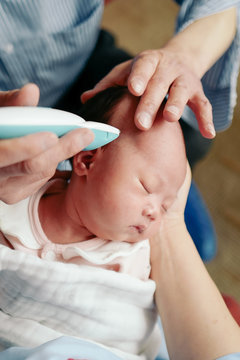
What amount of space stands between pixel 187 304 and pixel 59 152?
44cm

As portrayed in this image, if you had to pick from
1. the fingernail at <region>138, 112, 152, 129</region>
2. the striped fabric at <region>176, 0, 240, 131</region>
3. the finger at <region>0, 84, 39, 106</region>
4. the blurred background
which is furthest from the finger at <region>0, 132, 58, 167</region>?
the blurred background

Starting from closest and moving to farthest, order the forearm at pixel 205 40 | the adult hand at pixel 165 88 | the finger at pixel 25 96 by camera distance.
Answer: the finger at pixel 25 96
the adult hand at pixel 165 88
the forearm at pixel 205 40

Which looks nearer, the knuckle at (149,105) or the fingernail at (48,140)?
the fingernail at (48,140)

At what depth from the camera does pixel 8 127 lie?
0.51 metres

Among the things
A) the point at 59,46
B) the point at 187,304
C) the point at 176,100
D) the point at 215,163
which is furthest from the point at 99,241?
the point at 215,163

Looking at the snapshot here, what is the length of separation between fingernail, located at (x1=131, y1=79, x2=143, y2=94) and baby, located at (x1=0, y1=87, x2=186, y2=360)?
0.21ft

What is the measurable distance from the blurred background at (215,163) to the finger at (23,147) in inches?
50.6

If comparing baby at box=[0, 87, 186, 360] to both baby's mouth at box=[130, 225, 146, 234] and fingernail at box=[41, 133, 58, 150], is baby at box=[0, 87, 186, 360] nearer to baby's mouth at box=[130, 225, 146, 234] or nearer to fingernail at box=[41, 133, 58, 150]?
baby's mouth at box=[130, 225, 146, 234]

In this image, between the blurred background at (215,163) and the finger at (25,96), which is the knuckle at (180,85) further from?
the blurred background at (215,163)

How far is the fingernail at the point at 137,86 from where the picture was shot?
70 centimetres

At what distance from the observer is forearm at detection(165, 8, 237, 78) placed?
0.92 metres

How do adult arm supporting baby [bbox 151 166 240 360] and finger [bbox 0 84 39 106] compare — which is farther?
adult arm supporting baby [bbox 151 166 240 360]

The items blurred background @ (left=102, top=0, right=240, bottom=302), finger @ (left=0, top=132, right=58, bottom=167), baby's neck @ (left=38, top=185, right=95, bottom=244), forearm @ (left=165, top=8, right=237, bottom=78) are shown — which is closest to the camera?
finger @ (left=0, top=132, right=58, bottom=167)

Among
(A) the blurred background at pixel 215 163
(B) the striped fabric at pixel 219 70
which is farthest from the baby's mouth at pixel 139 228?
(A) the blurred background at pixel 215 163
